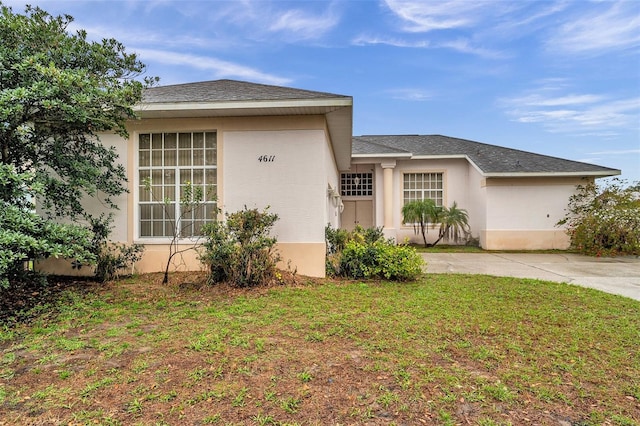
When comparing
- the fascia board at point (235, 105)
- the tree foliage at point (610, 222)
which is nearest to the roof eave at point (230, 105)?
the fascia board at point (235, 105)

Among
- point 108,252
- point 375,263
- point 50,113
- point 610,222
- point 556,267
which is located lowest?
point 556,267

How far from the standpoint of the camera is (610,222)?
12438 millimetres

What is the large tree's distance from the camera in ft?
15.0

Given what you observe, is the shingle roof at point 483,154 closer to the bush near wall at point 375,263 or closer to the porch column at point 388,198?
the porch column at point 388,198

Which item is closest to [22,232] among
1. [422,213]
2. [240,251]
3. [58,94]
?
[58,94]

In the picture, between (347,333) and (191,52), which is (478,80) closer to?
(191,52)

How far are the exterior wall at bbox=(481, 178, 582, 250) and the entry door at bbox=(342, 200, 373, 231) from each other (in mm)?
5177

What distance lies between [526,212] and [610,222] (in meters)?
2.65

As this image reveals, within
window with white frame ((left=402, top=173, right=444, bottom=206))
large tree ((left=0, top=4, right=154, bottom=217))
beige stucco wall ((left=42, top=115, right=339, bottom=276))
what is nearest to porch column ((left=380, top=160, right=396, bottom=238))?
window with white frame ((left=402, top=173, right=444, bottom=206))

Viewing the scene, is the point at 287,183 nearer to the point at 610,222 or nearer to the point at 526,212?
the point at 526,212

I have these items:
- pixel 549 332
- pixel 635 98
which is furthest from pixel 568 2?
pixel 549 332

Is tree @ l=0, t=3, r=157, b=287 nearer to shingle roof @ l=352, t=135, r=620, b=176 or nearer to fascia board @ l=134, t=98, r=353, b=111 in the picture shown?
fascia board @ l=134, t=98, r=353, b=111

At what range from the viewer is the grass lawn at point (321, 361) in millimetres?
2531

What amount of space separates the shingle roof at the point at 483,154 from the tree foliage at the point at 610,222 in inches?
32.1
